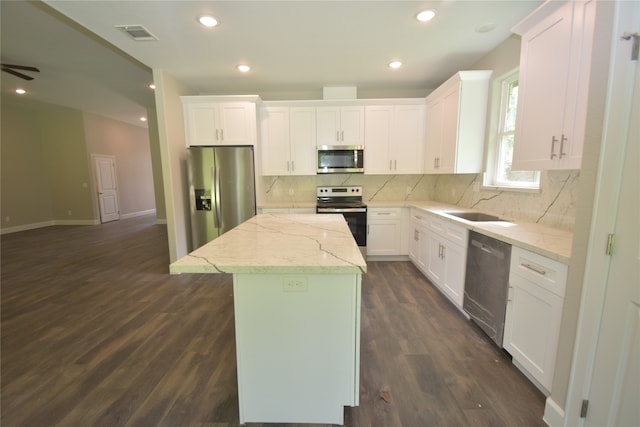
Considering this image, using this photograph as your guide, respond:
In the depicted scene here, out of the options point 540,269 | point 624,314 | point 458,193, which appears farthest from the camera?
point 458,193

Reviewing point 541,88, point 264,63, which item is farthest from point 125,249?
point 541,88

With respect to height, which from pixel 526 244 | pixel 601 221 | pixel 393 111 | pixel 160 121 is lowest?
pixel 526 244

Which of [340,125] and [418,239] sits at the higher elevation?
[340,125]

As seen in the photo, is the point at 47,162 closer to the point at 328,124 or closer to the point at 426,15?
the point at 328,124

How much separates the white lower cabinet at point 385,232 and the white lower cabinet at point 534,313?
2.09 m

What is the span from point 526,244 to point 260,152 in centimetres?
341

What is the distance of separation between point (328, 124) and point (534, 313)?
3294 mm

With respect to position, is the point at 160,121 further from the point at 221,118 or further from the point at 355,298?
the point at 355,298

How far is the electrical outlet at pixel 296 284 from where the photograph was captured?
4.00 feet

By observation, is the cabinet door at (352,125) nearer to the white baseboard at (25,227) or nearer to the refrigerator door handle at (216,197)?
the refrigerator door handle at (216,197)

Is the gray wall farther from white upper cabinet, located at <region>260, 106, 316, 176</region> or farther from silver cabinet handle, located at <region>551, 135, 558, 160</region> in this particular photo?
silver cabinet handle, located at <region>551, 135, 558, 160</region>

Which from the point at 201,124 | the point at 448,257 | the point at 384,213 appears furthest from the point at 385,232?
the point at 201,124

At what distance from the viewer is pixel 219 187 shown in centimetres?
359

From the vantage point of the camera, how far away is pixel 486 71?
284 centimetres
